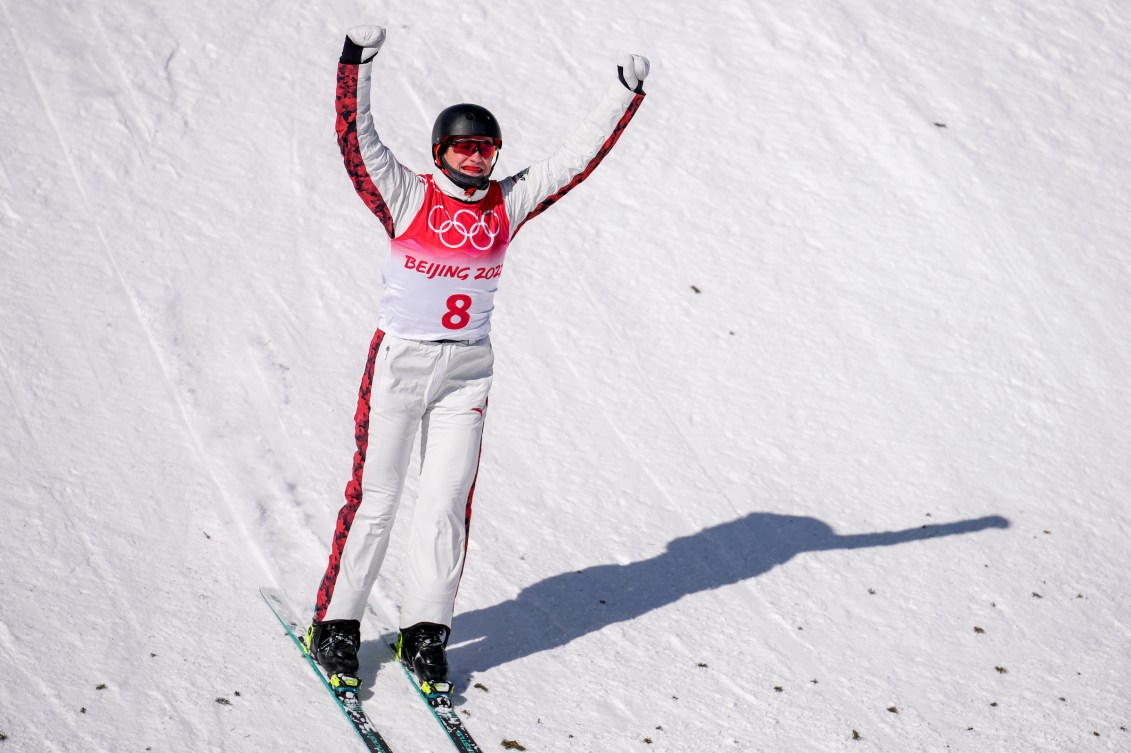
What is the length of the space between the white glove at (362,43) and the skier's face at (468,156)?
46cm

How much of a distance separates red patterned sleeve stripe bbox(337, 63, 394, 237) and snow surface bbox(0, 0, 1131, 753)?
1.89m

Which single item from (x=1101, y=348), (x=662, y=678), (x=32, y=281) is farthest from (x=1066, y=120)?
(x=32, y=281)

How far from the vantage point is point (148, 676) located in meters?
4.85

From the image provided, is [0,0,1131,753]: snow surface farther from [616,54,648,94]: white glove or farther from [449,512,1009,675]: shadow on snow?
[616,54,648,94]: white glove

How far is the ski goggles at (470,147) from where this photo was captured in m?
4.80

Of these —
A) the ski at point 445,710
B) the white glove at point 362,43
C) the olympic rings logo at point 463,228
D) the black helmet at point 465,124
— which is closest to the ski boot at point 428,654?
the ski at point 445,710

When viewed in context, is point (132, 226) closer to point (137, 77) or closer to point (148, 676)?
point (137, 77)

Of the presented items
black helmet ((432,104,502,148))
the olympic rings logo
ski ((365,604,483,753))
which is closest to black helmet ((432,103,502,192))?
black helmet ((432,104,502,148))

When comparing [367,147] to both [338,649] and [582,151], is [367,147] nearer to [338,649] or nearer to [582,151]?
[582,151]

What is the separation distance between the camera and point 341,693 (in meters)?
4.87

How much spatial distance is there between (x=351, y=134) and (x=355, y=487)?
4.51 feet

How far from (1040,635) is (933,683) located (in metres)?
0.84

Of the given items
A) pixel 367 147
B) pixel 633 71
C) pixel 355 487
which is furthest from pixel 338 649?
pixel 633 71

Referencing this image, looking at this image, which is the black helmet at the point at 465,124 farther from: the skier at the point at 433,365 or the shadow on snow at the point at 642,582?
the shadow on snow at the point at 642,582
